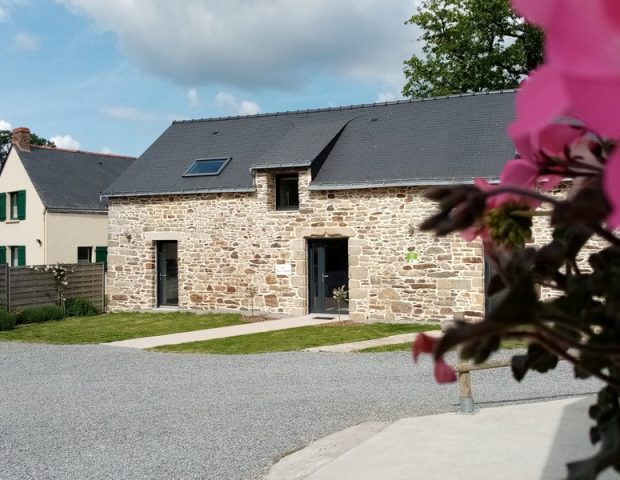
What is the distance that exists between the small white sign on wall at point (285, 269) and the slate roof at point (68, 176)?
405 inches

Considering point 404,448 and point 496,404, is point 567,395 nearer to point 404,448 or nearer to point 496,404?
point 496,404

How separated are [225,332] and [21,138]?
15898 mm

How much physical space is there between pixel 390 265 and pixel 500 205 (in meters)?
14.9

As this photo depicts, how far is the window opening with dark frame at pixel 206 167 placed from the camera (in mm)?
18562

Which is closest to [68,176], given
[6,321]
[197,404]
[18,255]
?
[18,255]

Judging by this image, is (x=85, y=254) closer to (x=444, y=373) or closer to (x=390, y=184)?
(x=390, y=184)

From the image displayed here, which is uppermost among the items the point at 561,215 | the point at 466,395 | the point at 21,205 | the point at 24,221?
the point at 21,205

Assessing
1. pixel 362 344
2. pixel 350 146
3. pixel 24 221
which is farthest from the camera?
pixel 24 221

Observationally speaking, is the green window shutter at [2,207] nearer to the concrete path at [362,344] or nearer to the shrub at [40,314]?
the shrub at [40,314]

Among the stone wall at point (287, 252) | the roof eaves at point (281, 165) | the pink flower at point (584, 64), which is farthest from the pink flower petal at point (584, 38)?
the roof eaves at point (281, 165)

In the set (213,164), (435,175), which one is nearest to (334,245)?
(435,175)

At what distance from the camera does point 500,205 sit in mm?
838

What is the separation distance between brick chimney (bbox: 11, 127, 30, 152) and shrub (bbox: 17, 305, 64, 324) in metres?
9.98

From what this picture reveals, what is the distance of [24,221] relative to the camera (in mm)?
24844
